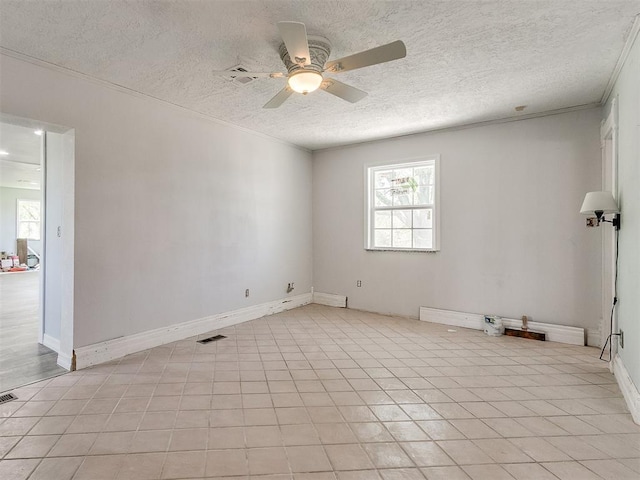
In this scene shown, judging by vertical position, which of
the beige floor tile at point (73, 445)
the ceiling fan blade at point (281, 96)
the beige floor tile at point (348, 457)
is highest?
the ceiling fan blade at point (281, 96)

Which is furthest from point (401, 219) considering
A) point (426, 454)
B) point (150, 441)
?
point (150, 441)

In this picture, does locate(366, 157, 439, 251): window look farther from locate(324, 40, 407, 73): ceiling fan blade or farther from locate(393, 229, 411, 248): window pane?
locate(324, 40, 407, 73): ceiling fan blade

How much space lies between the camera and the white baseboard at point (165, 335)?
3.04 meters


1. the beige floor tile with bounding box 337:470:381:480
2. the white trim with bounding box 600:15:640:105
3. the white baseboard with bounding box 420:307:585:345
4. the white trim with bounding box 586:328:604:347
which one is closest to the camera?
the beige floor tile with bounding box 337:470:381:480

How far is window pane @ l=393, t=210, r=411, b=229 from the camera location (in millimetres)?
4988

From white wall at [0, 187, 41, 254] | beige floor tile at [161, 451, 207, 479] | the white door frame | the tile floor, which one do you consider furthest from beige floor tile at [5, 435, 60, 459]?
white wall at [0, 187, 41, 254]

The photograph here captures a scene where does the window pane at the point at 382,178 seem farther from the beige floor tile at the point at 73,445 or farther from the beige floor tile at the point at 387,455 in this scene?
the beige floor tile at the point at 73,445

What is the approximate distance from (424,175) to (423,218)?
636 millimetres

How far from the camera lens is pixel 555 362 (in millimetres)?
3199

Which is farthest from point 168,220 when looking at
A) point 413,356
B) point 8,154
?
point 8,154

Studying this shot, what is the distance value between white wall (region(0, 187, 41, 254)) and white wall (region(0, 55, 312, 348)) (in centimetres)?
1009

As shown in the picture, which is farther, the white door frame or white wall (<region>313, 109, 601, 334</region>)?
white wall (<region>313, 109, 601, 334</region>)

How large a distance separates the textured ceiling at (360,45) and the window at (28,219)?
10499 millimetres

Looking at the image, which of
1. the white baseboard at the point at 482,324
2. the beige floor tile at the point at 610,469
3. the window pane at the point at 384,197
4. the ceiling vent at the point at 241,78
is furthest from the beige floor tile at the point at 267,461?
the window pane at the point at 384,197
